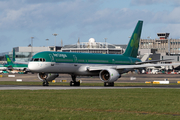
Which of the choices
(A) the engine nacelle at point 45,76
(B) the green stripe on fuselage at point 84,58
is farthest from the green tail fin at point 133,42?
(A) the engine nacelle at point 45,76

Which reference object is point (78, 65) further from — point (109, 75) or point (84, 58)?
point (109, 75)

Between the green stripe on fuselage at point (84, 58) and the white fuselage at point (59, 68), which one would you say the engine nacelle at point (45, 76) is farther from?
the green stripe on fuselage at point (84, 58)

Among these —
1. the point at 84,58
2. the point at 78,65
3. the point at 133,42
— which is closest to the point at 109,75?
the point at 78,65

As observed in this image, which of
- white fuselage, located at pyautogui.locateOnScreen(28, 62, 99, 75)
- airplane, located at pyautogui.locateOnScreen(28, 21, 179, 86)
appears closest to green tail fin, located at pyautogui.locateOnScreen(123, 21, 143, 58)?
airplane, located at pyautogui.locateOnScreen(28, 21, 179, 86)

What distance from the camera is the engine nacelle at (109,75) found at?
49.0 metres

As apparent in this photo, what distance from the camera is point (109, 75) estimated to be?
162ft

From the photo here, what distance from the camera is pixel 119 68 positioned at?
5303 cm

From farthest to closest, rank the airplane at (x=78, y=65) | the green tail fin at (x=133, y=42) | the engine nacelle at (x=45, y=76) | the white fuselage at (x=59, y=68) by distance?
1. the green tail fin at (x=133, y=42)
2. the engine nacelle at (x=45, y=76)
3. the airplane at (x=78, y=65)
4. the white fuselage at (x=59, y=68)

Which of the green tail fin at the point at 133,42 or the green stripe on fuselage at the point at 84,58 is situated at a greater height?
the green tail fin at the point at 133,42
